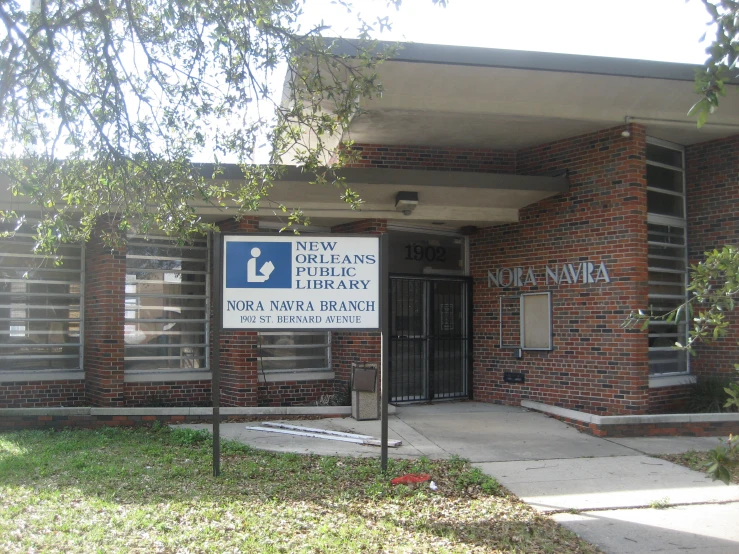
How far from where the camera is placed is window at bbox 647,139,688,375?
1113 cm

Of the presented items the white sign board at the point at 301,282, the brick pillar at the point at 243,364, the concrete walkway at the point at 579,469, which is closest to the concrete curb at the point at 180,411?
the concrete walkway at the point at 579,469

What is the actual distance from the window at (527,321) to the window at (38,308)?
6993 mm

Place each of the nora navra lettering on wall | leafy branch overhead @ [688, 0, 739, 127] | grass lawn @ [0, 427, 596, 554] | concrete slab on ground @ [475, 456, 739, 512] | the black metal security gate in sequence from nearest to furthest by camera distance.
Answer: leafy branch overhead @ [688, 0, 739, 127]
grass lawn @ [0, 427, 596, 554]
concrete slab on ground @ [475, 456, 739, 512]
the nora navra lettering on wall
the black metal security gate

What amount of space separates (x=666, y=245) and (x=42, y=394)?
10046 millimetres

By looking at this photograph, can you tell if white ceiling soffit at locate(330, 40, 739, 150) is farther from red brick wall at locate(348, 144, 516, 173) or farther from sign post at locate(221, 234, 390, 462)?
sign post at locate(221, 234, 390, 462)

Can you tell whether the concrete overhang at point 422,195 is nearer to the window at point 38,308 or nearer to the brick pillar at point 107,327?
the brick pillar at point 107,327

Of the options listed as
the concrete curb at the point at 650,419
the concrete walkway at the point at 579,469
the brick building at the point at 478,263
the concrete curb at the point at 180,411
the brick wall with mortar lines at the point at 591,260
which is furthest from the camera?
the brick wall with mortar lines at the point at 591,260

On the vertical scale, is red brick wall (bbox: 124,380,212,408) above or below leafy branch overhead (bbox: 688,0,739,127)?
below

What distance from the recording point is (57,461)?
7.73 m

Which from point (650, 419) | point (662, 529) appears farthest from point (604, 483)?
point (650, 419)

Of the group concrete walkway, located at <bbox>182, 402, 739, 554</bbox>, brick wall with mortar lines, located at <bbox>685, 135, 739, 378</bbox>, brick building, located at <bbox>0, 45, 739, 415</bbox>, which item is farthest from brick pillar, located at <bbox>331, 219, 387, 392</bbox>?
brick wall with mortar lines, located at <bbox>685, 135, 739, 378</bbox>

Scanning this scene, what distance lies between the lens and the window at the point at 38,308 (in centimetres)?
1074

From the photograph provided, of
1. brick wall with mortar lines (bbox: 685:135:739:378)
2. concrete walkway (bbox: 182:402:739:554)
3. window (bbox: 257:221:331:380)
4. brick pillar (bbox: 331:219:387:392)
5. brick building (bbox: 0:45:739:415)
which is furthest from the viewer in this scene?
window (bbox: 257:221:331:380)

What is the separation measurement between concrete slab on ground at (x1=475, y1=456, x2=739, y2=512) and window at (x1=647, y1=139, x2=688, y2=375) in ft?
11.3
